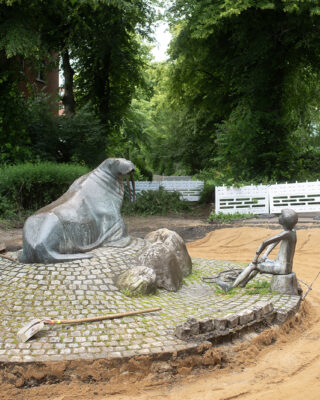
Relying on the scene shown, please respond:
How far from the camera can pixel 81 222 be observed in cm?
641

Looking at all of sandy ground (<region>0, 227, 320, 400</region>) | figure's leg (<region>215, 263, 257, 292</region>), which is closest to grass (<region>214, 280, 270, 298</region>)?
figure's leg (<region>215, 263, 257, 292</region>)

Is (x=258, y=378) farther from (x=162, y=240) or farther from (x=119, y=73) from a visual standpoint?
(x=119, y=73)

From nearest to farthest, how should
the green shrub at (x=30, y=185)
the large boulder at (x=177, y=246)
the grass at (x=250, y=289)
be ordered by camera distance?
the grass at (x=250, y=289) < the large boulder at (x=177, y=246) < the green shrub at (x=30, y=185)

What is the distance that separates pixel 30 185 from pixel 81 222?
8643 mm

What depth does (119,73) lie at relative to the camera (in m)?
22.7

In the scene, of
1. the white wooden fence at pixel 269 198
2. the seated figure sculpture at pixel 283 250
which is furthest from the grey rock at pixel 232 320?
the white wooden fence at pixel 269 198

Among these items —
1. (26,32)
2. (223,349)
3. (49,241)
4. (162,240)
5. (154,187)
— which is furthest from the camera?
(154,187)

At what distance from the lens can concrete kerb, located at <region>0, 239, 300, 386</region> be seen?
4047mm

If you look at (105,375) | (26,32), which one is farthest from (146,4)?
(105,375)

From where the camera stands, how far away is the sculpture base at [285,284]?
614cm

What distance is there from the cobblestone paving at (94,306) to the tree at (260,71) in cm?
1342

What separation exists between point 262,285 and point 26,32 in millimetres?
12592

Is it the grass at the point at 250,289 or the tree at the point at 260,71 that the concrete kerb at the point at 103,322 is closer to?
the grass at the point at 250,289

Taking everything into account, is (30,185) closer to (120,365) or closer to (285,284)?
(285,284)
